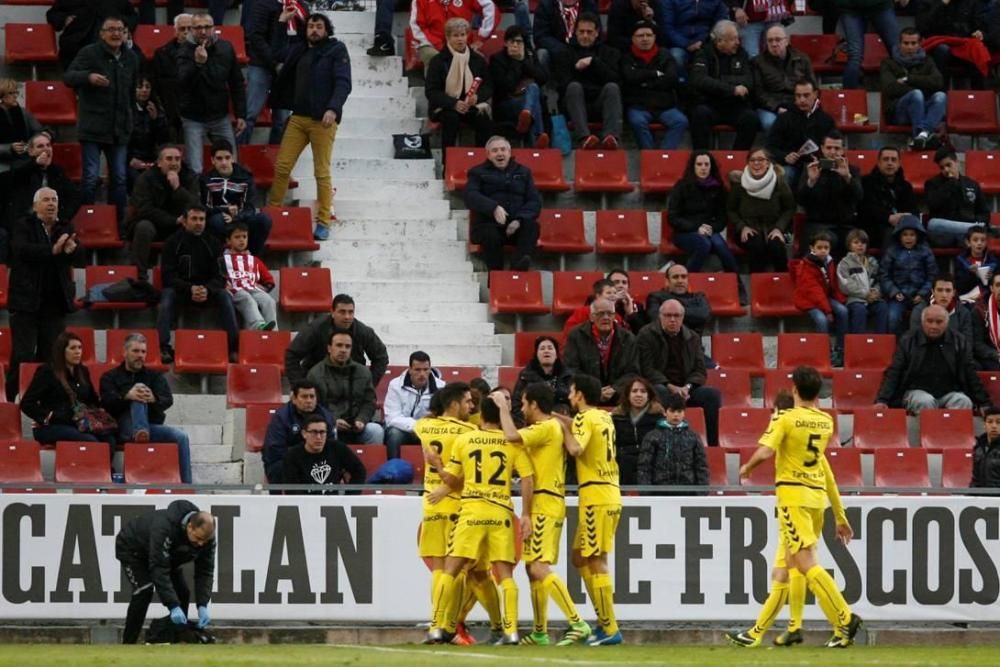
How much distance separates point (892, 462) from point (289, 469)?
570 centimetres

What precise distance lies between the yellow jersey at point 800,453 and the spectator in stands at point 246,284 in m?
6.86

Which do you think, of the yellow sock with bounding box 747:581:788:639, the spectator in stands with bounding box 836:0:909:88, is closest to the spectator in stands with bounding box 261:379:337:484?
the yellow sock with bounding box 747:581:788:639

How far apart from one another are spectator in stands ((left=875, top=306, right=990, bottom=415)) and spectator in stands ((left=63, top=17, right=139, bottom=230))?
8071 millimetres

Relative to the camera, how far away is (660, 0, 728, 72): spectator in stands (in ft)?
77.9

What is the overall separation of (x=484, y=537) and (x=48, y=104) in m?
9.68

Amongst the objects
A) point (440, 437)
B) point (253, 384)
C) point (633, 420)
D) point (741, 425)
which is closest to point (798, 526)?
point (440, 437)

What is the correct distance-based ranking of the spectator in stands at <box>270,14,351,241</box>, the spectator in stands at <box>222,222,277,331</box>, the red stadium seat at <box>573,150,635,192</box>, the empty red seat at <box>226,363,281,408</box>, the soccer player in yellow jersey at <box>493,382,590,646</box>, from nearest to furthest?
the soccer player in yellow jersey at <box>493,382,590,646</box> → the empty red seat at <box>226,363,281,408</box> → the spectator in stands at <box>222,222,277,331</box> → the spectator in stands at <box>270,14,351,241</box> → the red stadium seat at <box>573,150,635,192</box>

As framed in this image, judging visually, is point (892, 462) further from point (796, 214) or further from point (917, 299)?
point (796, 214)

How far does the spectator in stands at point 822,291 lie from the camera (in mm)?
21094

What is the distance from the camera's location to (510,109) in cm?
2270

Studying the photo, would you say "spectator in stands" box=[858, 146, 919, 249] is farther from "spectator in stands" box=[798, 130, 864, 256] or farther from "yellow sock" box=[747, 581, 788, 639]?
"yellow sock" box=[747, 581, 788, 639]

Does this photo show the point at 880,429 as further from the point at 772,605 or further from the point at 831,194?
the point at 772,605

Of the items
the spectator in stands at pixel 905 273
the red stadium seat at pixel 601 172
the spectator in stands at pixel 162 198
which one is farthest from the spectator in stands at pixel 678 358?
the spectator in stands at pixel 162 198

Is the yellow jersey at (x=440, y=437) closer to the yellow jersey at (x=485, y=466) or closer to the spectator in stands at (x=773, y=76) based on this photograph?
the yellow jersey at (x=485, y=466)
